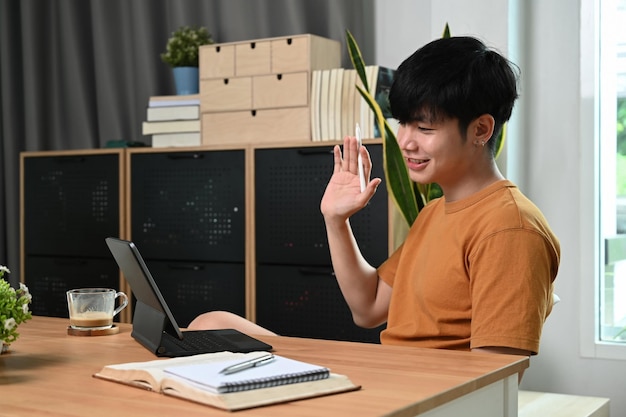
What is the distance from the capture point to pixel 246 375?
1.24 meters

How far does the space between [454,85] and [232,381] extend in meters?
0.99

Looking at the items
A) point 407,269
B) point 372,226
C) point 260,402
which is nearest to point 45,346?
point 260,402

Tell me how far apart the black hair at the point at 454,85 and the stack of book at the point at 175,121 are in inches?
81.7

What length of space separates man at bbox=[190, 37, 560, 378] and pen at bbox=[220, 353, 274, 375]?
1.86 ft

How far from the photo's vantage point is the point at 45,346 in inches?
66.4

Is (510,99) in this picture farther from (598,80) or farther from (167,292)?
(167,292)

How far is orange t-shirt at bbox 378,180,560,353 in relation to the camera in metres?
1.76

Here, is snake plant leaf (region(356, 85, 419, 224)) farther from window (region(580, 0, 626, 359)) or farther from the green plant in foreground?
the green plant in foreground

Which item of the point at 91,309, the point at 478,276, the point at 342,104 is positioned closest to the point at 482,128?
the point at 478,276

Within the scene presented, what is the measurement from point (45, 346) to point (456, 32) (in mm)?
2424

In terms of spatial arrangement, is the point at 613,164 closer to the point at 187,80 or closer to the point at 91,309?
the point at 187,80

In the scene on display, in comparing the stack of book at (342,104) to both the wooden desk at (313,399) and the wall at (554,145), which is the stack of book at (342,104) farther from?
the wooden desk at (313,399)

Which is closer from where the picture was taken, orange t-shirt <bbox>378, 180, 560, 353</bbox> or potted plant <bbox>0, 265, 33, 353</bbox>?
potted plant <bbox>0, 265, 33, 353</bbox>

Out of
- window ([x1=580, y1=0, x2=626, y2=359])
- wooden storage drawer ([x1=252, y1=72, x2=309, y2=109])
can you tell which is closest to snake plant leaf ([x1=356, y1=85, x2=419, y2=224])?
wooden storage drawer ([x1=252, y1=72, x2=309, y2=109])
